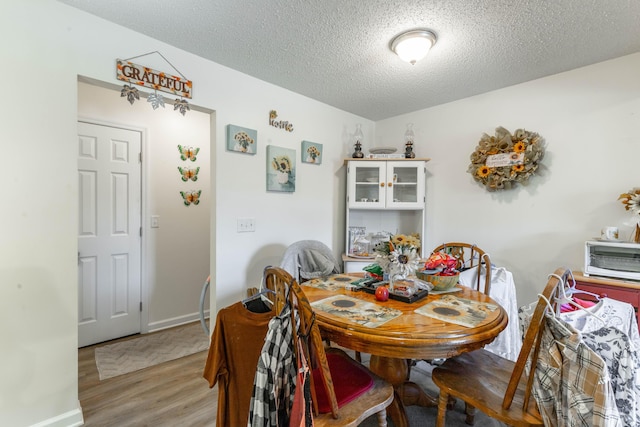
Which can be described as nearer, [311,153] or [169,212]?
[311,153]

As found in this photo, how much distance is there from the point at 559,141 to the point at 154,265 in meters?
3.89

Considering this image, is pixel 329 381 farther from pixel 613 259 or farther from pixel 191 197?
pixel 191 197

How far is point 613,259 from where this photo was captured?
188 centimetres

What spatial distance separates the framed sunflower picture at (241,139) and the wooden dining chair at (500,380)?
201cm

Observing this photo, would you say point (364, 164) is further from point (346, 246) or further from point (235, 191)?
point (235, 191)

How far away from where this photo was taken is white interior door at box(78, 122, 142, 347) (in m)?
2.57

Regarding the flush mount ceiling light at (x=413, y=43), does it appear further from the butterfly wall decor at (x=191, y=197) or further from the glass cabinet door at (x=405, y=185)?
the butterfly wall decor at (x=191, y=197)

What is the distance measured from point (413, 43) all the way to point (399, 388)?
2.09 m

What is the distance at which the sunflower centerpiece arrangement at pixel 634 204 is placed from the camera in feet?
6.22

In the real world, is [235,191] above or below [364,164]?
below

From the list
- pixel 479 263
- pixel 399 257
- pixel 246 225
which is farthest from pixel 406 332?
pixel 246 225

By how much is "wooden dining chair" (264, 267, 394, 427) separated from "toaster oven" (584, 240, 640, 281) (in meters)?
1.72

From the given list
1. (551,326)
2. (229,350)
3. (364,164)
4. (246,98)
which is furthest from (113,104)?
(551,326)

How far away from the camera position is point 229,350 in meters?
1.18
